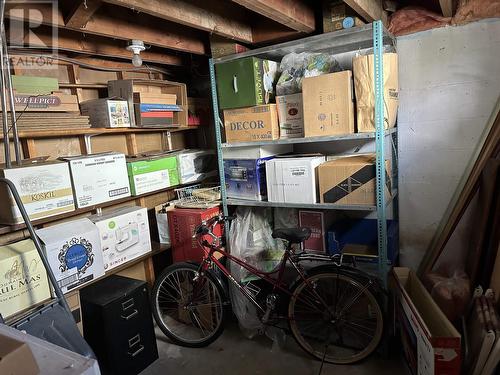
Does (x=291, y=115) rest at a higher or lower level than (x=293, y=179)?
higher

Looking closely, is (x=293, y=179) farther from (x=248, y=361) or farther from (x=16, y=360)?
(x=16, y=360)

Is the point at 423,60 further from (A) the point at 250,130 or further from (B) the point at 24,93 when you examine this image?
(B) the point at 24,93

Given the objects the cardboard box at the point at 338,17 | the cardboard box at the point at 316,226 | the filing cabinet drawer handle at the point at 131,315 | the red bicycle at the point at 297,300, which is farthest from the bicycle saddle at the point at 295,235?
the cardboard box at the point at 338,17

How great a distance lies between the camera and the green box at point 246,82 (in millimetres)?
2189

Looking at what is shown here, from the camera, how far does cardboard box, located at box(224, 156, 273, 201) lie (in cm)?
235

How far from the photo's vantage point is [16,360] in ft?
2.28

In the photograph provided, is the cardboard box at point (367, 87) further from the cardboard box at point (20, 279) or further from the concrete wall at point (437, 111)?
the cardboard box at point (20, 279)

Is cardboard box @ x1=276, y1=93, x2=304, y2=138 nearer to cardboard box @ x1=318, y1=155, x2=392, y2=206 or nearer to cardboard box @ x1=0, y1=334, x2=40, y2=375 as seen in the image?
cardboard box @ x1=318, y1=155, x2=392, y2=206

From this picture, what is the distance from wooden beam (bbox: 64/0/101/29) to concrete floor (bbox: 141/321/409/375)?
206 centimetres

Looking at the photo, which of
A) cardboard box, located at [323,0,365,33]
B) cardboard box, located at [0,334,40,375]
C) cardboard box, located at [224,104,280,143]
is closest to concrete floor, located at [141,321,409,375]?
cardboard box, located at [224,104,280,143]

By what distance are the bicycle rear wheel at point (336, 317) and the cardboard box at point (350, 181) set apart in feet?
1.46

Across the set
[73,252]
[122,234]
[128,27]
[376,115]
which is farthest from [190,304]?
[128,27]

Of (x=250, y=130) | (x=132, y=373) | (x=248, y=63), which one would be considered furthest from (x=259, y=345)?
(x=248, y=63)

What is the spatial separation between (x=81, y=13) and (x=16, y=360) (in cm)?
164
